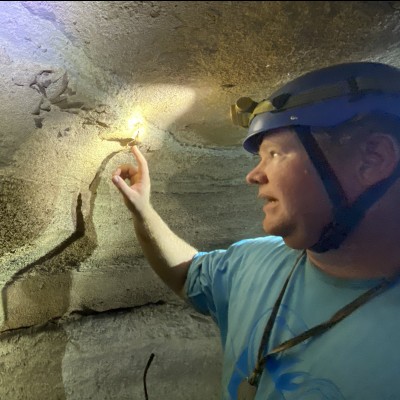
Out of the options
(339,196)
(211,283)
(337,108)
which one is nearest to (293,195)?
(339,196)

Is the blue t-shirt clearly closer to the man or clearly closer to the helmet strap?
the man

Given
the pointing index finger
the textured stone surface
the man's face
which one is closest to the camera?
the textured stone surface

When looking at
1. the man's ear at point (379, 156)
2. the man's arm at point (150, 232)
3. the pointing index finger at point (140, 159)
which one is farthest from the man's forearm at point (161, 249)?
the man's ear at point (379, 156)

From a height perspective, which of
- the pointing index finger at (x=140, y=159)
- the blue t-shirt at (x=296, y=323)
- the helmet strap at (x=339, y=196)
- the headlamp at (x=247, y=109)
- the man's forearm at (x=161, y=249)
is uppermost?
the headlamp at (x=247, y=109)

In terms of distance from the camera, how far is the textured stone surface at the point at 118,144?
0.77m

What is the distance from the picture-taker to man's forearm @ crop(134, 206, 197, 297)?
1197mm

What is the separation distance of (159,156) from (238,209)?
1.35 feet

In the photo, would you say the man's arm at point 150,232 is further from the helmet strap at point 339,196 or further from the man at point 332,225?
the helmet strap at point 339,196

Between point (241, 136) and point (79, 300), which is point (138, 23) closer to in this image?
point (241, 136)

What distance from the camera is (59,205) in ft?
3.67

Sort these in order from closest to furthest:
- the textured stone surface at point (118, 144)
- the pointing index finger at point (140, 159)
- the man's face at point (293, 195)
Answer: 1. the textured stone surface at point (118, 144)
2. the man's face at point (293, 195)
3. the pointing index finger at point (140, 159)

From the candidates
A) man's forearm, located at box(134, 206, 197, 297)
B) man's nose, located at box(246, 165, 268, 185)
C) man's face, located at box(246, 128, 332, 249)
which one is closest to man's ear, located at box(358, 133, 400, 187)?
man's face, located at box(246, 128, 332, 249)

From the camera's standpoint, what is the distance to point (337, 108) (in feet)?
2.78

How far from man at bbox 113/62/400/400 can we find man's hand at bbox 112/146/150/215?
0.34 m
